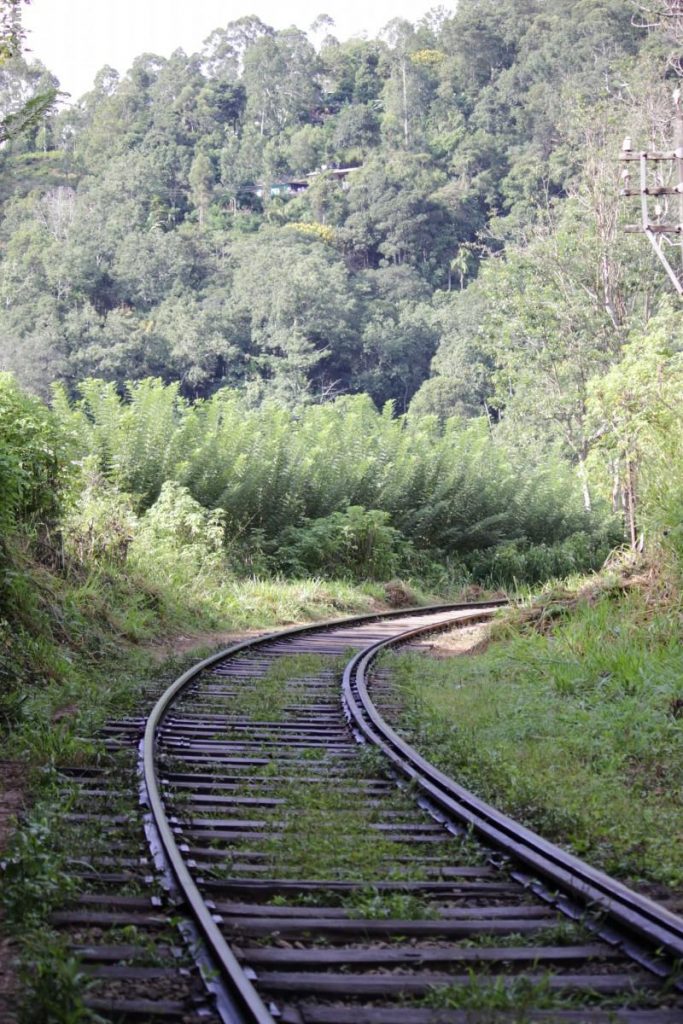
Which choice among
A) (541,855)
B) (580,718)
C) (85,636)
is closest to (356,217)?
(85,636)

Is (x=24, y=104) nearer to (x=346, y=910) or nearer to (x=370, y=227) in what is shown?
(x=346, y=910)

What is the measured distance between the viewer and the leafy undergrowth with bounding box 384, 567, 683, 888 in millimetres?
5320

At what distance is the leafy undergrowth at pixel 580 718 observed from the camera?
5.32 meters

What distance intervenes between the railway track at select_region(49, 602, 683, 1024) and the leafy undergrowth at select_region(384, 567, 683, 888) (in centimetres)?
38

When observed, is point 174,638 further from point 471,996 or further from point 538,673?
point 471,996

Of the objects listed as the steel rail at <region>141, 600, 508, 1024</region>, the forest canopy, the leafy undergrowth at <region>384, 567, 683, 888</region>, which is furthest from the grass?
the forest canopy

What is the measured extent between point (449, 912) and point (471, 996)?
80 centimetres

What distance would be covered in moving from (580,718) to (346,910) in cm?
428

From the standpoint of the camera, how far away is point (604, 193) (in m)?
34.2

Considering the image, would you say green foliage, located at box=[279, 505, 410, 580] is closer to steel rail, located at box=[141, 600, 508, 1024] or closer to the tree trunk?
the tree trunk

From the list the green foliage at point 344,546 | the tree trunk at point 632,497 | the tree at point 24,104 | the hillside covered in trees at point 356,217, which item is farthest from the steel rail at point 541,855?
the hillside covered in trees at point 356,217

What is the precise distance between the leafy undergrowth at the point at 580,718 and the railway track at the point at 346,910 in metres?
0.38

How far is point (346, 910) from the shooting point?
13.3 feet

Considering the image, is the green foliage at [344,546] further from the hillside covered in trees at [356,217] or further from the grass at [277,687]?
the hillside covered in trees at [356,217]
